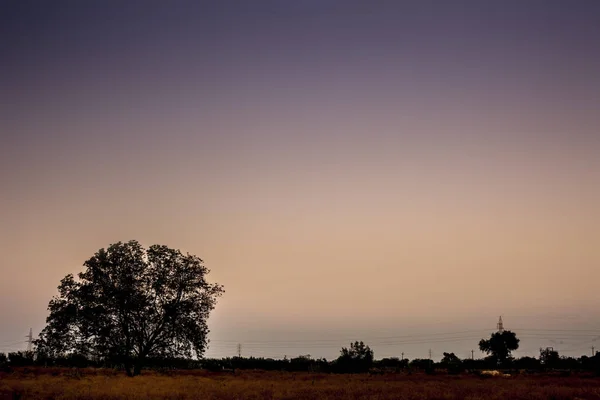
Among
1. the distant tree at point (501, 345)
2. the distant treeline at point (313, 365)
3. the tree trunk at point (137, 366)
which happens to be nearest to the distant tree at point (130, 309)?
the tree trunk at point (137, 366)

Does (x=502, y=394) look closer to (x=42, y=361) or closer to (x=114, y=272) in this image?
(x=114, y=272)

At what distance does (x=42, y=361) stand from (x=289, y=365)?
136ft

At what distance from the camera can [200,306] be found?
176ft

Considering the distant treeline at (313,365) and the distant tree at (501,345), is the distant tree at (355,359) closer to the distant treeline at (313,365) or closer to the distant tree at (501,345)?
the distant treeline at (313,365)

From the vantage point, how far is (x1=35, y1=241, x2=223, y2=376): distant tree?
51.2 meters

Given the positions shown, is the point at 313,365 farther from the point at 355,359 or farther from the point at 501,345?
the point at 501,345

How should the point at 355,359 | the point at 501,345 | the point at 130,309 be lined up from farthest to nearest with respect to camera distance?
1. the point at 501,345
2. the point at 355,359
3. the point at 130,309

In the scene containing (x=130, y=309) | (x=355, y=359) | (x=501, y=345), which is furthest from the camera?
(x=501, y=345)

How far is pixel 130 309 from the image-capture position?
51.7 m

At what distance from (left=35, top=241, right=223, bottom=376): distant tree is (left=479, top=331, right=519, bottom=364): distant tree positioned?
107 m

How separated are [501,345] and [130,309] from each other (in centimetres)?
11368

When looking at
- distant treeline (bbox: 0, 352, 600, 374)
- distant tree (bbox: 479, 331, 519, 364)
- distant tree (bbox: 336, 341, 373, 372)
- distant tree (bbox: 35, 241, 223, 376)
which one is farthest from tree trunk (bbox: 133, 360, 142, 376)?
distant tree (bbox: 479, 331, 519, 364)

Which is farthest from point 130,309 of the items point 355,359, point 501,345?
point 501,345

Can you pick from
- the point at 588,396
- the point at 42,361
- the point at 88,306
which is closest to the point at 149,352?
the point at 88,306
